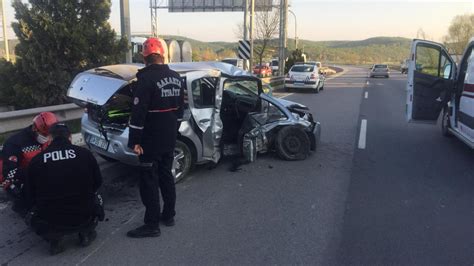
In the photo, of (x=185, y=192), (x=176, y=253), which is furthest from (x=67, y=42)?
(x=176, y=253)

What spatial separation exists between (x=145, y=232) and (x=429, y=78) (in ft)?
20.6

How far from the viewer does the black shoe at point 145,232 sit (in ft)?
14.2

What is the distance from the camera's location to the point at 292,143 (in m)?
7.52

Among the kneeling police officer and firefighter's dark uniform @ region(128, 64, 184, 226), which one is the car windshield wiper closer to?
firefighter's dark uniform @ region(128, 64, 184, 226)

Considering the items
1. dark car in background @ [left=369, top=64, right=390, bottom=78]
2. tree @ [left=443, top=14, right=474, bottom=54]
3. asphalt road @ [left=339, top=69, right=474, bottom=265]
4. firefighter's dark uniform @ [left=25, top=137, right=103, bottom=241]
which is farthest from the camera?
tree @ [left=443, top=14, right=474, bottom=54]

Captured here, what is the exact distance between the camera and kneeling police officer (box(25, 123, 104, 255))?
376cm

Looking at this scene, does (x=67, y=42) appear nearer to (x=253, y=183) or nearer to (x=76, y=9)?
(x=76, y=9)

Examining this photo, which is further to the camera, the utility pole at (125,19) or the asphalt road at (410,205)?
the utility pole at (125,19)

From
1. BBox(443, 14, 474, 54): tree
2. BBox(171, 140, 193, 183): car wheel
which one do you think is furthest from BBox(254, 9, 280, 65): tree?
BBox(443, 14, 474, 54): tree

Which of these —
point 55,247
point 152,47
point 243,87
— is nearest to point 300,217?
point 152,47

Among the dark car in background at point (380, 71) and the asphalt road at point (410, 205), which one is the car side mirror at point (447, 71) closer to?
the asphalt road at point (410, 205)

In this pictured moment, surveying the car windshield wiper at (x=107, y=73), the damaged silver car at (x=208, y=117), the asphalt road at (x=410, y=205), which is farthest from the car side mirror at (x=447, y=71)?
the car windshield wiper at (x=107, y=73)

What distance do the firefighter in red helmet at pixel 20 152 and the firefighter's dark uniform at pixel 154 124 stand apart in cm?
84

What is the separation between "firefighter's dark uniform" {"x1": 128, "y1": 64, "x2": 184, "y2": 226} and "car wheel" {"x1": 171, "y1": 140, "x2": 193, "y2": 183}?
4.90 ft
